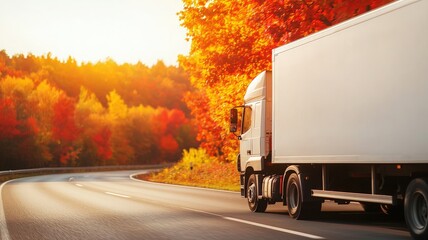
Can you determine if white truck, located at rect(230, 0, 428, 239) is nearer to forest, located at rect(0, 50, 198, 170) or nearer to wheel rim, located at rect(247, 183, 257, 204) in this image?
wheel rim, located at rect(247, 183, 257, 204)

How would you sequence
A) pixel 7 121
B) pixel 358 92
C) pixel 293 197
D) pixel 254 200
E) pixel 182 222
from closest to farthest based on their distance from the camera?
pixel 358 92 → pixel 182 222 → pixel 293 197 → pixel 254 200 → pixel 7 121

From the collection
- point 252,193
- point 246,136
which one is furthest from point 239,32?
point 252,193

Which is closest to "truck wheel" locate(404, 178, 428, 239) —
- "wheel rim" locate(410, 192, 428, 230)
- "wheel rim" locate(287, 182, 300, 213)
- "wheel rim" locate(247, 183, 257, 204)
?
"wheel rim" locate(410, 192, 428, 230)

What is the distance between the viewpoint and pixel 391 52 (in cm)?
1082

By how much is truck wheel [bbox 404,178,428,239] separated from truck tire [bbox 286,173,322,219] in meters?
3.66

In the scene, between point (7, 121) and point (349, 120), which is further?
point (7, 121)

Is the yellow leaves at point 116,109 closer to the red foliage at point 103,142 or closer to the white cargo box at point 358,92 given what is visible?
the red foliage at point 103,142

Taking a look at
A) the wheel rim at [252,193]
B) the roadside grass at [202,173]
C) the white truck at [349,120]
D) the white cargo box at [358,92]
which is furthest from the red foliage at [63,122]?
the white cargo box at [358,92]

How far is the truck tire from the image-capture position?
1402 cm

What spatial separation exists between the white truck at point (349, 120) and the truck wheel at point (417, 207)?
14 mm

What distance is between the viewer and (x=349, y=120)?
12.2 metres

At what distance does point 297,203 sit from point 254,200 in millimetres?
2527

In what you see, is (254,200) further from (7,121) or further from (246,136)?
(7,121)

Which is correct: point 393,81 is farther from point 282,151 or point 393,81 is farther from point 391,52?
point 282,151
